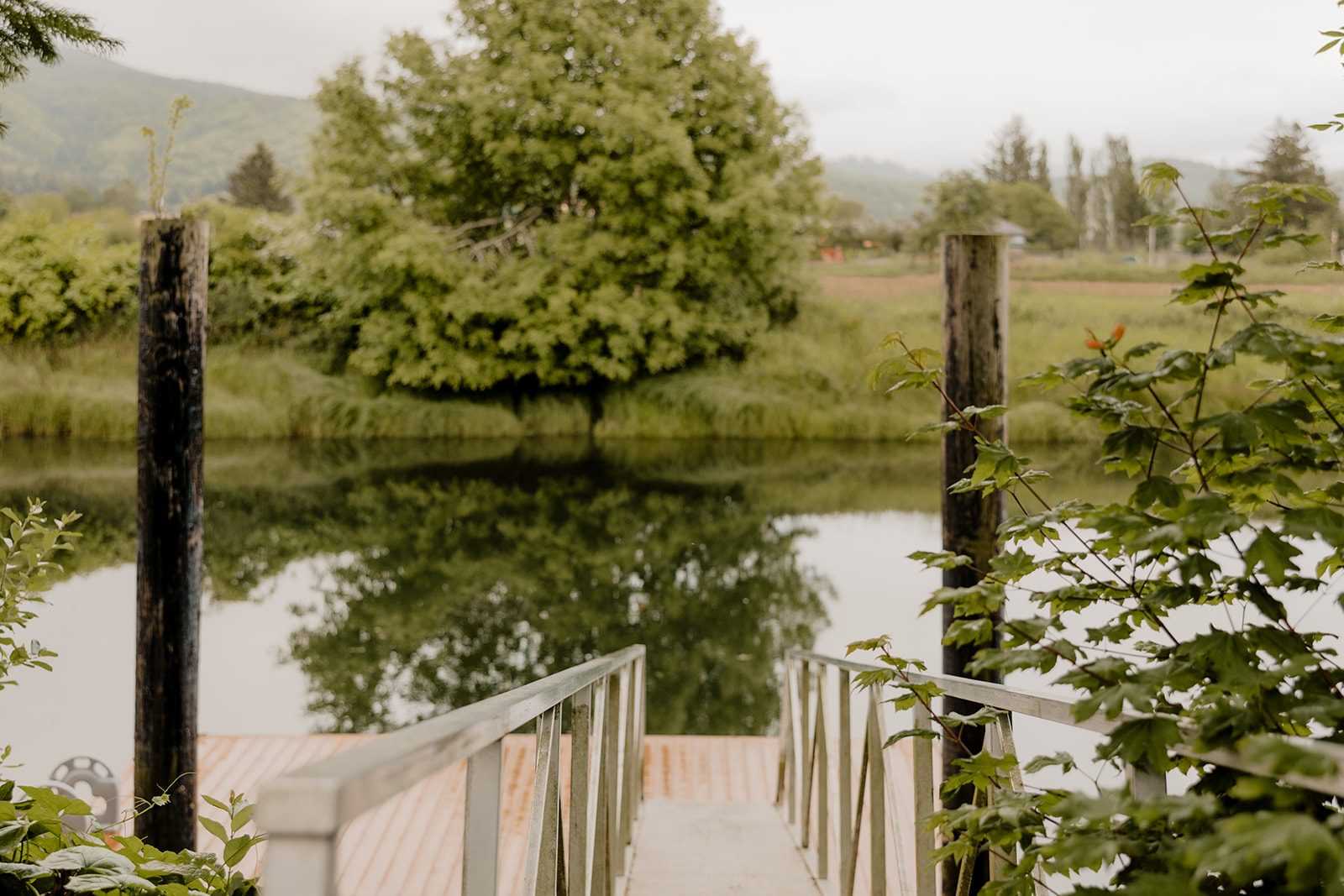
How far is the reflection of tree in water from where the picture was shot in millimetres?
8836

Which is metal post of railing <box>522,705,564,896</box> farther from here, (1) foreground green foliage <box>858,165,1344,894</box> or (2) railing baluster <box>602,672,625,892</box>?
(2) railing baluster <box>602,672,625,892</box>

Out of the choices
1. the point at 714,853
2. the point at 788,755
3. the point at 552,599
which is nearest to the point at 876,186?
the point at 552,599

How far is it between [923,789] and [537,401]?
14535mm

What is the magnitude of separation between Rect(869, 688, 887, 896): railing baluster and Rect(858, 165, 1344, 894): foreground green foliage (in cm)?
84

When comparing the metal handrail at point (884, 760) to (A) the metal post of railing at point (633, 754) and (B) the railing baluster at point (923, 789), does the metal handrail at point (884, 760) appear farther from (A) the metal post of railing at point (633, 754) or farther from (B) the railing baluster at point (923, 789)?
(A) the metal post of railing at point (633, 754)

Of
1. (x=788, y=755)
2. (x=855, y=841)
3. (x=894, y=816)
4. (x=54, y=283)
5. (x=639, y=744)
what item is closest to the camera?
(x=894, y=816)

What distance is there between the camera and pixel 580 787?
1634 mm

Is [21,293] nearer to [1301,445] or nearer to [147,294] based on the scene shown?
[147,294]

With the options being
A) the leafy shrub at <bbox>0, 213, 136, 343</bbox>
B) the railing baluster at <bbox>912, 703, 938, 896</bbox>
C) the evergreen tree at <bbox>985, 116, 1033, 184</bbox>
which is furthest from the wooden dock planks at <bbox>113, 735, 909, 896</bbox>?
the evergreen tree at <bbox>985, 116, 1033, 184</bbox>

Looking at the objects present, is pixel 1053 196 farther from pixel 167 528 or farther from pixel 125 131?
pixel 167 528

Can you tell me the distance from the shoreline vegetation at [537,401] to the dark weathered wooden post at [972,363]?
1280cm

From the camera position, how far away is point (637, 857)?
3.17m

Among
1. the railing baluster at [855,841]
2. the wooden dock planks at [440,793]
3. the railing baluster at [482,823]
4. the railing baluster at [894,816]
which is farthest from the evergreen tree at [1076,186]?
the railing baluster at [482,823]

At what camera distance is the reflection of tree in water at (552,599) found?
29.0ft
